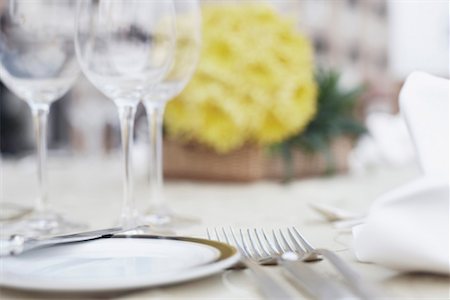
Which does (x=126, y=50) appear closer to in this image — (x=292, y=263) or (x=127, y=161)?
(x=127, y=161)

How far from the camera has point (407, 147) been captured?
1.64 metres

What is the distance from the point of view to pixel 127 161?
2.07ft

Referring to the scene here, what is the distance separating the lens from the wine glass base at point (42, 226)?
69 cm

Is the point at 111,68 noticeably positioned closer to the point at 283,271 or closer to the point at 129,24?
the point at 129,24

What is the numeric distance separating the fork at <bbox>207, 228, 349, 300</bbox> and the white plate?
3 centimetres

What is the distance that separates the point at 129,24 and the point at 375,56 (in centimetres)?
1013

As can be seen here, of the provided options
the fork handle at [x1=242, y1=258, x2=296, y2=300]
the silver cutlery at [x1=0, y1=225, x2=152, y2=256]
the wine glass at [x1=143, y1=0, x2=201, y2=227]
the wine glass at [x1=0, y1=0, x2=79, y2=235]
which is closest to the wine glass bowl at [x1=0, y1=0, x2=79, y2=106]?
the wine glass at [x1=0, y1=0, x2=79, y2=235]

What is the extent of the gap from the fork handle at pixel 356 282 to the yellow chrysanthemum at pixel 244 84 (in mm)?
678

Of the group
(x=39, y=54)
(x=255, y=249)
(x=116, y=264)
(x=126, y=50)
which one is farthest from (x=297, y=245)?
(x=39, y=54)

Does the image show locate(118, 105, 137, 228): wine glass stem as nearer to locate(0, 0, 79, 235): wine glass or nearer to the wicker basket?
locate(0, 0, 79, 235): wine glass

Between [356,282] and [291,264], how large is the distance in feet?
0.21

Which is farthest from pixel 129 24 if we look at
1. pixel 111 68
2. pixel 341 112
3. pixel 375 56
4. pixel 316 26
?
pixel 375 56

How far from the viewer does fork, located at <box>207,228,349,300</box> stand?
36 cm

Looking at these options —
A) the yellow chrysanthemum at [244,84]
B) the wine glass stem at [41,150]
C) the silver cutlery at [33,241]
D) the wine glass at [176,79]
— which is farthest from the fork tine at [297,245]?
the yellow chrysanthemum at [244,84]
